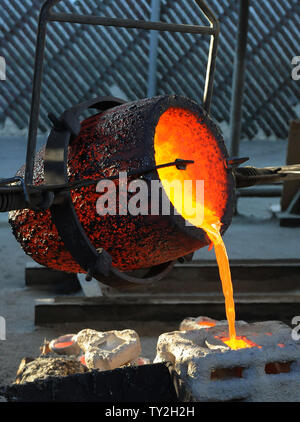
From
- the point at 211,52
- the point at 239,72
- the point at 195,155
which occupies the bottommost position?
the point at 195,155

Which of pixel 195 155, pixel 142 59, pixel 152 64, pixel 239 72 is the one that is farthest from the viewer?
pixel 142 59

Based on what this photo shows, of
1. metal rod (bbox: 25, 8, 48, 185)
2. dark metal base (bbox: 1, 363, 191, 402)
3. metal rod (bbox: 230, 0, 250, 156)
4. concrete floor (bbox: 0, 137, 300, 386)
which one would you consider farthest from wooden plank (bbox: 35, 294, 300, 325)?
metal rod (bbox: 230, 0, 250, 156)

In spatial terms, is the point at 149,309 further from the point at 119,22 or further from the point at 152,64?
the point at 152,64

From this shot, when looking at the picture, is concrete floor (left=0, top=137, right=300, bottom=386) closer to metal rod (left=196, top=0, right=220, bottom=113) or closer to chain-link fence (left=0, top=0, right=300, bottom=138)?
chain-link fence (left=0, top=0, right=300, bottom=138)

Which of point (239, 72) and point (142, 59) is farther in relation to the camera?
point (142, 59)

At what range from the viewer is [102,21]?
920mm

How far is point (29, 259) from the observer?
3.41 m

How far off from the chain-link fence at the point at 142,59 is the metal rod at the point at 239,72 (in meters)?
2.78

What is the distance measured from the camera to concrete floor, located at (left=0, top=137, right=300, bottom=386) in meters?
2.39

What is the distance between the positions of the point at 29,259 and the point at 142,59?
4083mm

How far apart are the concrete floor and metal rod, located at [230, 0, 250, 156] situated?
1.90 ft

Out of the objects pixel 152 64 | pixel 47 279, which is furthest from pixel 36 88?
pixel 152 64

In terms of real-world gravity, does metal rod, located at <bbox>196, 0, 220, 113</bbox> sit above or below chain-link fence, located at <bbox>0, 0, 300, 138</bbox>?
below
